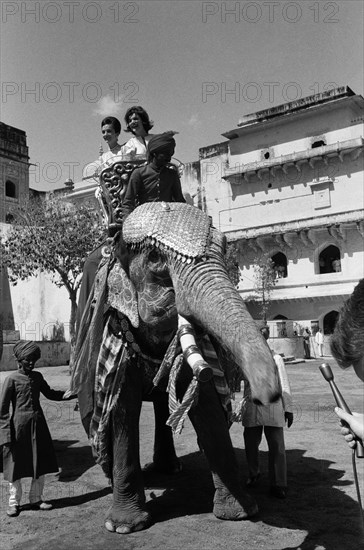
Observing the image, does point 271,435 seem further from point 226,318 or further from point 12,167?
point 12,167

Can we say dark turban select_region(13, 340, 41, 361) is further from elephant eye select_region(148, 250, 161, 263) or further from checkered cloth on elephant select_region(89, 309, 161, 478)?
elephant eye select_region(148, 250, 161, 263)

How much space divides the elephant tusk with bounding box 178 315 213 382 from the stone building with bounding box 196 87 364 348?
85.0ft

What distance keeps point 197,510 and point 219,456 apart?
26.8 inches

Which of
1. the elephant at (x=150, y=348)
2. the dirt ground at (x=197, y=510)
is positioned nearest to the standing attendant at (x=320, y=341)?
the dirt ground at (x=197, y=510)

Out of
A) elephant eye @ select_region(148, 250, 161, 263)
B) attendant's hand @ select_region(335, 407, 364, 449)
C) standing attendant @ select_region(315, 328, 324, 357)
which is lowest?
standing attendant @ select_region(315, 328, 324, 357)

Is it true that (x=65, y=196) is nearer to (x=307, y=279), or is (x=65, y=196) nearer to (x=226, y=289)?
(x=307, y=279)

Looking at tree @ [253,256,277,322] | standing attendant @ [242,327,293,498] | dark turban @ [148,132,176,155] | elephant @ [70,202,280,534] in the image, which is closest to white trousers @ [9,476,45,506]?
elephant @ [70,202,280,534]

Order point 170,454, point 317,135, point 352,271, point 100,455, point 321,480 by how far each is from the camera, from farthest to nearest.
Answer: point 317,135 < point 352,271 < point 170,454 < point 321,480 < point 100,455

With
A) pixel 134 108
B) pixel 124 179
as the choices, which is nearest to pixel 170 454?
pixel 124 179

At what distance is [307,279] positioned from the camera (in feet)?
105

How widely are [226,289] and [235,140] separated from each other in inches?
1348

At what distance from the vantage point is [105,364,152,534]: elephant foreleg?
427cm

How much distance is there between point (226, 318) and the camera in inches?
116

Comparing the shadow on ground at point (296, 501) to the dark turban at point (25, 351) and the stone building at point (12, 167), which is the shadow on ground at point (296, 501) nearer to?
the dark turban at point (25, 351)
